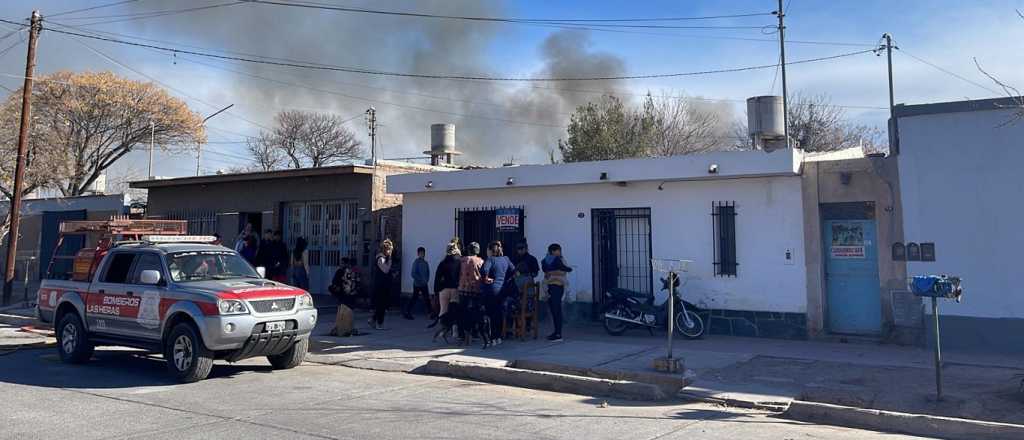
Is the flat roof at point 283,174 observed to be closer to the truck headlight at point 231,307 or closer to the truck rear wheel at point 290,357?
the truck rear wheel at point 290,357

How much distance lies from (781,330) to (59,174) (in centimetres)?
3235

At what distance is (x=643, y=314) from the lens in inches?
513

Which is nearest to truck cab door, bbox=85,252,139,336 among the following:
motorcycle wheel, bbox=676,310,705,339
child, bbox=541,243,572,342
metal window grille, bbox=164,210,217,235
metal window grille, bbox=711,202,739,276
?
child, bbox=541,243,572,342

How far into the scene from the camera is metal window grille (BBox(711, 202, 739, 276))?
43.0 feet

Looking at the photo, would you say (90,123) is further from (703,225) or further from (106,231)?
(703,225)

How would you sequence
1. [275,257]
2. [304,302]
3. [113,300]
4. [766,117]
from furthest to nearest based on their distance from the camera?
[275,257] < [766,117] < [113,300] < [304,302]

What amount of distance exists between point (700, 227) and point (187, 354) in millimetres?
8687

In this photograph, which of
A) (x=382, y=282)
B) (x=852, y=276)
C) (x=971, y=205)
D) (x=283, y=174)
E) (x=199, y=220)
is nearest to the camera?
(x=971, y=205)

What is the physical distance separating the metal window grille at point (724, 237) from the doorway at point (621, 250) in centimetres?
133

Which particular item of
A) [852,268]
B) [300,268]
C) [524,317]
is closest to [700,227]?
[852,268]

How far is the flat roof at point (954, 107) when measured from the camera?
423 inches

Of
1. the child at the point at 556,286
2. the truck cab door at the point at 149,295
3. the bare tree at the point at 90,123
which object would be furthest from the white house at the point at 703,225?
the bare tree at the point at 90,123

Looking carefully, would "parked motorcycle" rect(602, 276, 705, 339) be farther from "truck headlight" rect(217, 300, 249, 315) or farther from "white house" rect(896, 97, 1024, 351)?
"truck headlight" rect(217, 300, 249, 315)

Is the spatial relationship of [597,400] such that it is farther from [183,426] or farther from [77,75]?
[77,75]
